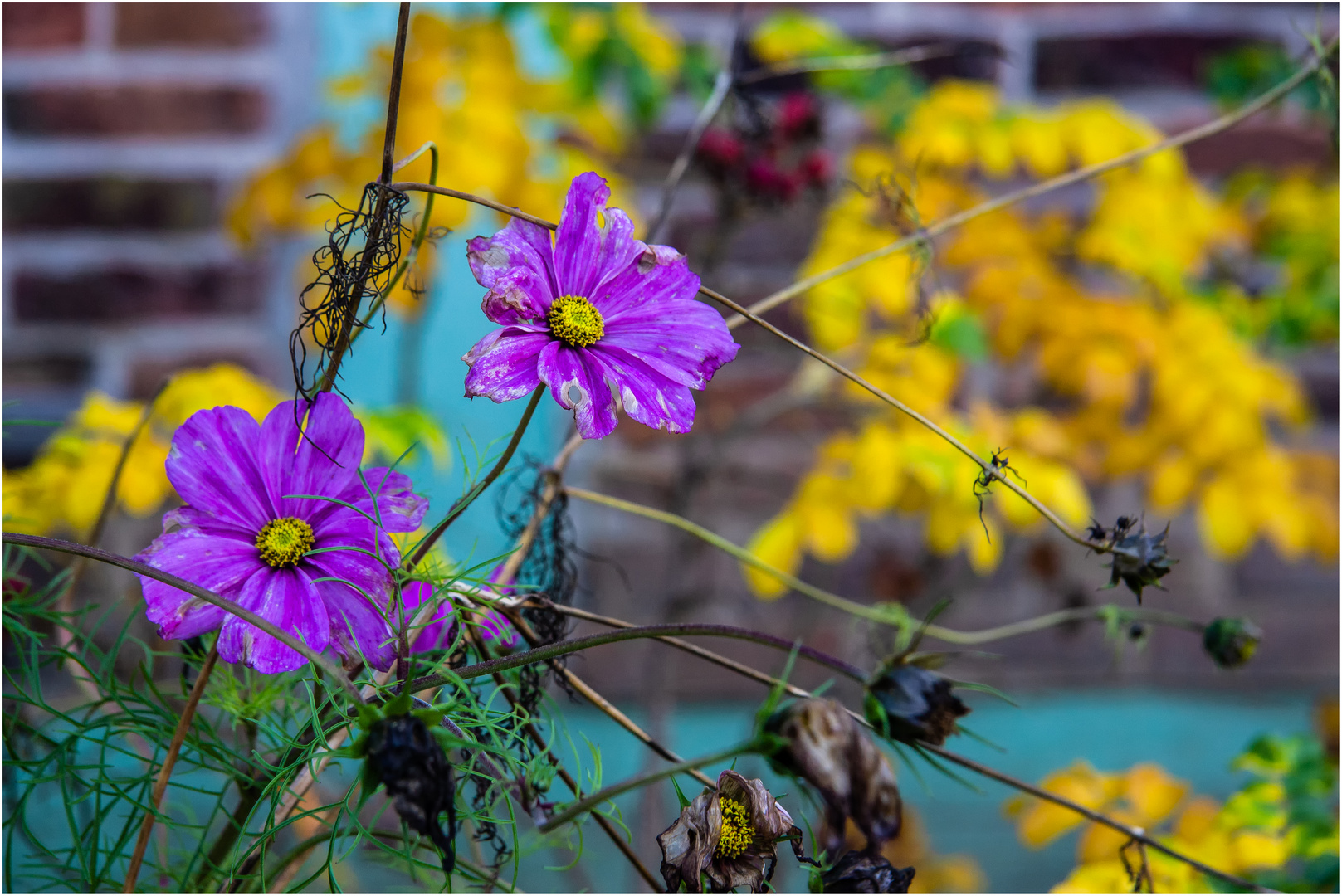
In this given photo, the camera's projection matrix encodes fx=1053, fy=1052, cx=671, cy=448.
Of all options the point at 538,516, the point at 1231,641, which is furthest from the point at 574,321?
the point at 1231,641

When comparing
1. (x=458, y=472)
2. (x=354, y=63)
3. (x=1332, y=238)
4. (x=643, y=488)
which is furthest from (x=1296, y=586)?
(x=354, y=63)

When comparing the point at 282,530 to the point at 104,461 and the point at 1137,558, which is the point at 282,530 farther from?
the point at 104,461

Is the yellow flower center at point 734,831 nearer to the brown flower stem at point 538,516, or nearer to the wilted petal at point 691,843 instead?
the wilted petal at point 691,843

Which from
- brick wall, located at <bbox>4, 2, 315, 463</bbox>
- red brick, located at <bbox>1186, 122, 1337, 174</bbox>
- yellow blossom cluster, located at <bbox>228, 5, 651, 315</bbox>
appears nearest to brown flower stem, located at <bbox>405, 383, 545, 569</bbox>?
yellow blossom cluster, located at <bbox>228, 5, 651, 315</bbox>

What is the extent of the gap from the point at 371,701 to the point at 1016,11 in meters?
0.94

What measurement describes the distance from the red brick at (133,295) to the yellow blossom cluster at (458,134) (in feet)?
0.55

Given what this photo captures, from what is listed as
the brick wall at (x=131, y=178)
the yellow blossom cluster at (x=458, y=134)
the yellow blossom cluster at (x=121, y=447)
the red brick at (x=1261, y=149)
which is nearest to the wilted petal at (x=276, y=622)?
the yellow blossom cluster at (x=121, y=447)

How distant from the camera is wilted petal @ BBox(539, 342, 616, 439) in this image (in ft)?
0.68

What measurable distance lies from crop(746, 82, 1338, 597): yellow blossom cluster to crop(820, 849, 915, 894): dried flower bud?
1.39 ft

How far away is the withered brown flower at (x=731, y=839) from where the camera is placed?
222mm

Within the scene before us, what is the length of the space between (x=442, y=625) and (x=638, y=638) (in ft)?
0.31

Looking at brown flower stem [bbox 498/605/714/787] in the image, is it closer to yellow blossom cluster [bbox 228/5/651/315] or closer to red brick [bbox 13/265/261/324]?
yellow blossom cluster [bbox 228/5/651/315]

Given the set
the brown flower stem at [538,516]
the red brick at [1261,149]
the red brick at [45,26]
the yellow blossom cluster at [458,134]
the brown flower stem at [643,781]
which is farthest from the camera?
the red brick at [1261,149]

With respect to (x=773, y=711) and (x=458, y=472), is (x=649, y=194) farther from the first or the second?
(x=773, y=711)
